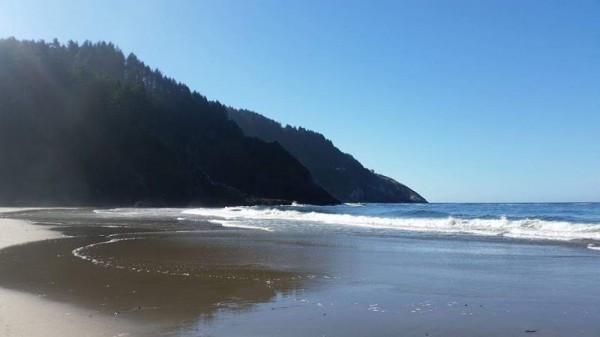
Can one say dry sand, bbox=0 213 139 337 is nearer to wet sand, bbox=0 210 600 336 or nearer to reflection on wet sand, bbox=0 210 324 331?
wet sand, bbox=0 210 600 336

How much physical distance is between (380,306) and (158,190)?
76.9 metres

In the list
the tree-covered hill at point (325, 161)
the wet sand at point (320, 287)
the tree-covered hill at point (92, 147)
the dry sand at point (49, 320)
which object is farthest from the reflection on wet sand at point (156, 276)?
the tree-covered hill at point (325, 161)

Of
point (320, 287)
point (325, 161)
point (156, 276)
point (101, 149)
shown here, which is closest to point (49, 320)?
point (156, 276)

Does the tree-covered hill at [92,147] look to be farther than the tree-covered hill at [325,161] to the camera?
No

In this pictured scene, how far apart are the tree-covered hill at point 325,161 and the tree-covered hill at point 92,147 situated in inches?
2247

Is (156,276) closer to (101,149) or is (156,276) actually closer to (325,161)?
(101,149)

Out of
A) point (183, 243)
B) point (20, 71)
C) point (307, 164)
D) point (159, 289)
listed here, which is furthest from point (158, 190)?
point (307, 164)

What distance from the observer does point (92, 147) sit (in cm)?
7938

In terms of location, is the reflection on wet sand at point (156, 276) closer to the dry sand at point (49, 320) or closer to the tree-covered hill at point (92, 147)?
the dry sand at point (49, 320)

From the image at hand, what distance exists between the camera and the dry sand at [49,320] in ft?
20.4

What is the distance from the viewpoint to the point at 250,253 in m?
14.7

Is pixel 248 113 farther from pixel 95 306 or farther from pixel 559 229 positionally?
pixel 95 306

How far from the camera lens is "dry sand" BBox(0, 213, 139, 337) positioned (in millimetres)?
6230

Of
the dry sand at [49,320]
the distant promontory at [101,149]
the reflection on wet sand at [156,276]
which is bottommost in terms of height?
the dry sand at [49,320]
